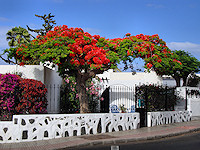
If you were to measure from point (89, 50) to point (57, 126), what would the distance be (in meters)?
4.35

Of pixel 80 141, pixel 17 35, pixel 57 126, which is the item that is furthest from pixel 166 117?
pixel 17 35

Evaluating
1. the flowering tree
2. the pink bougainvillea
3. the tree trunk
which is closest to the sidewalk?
the pink bougainvillea

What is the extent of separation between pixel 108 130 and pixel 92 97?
312 inches

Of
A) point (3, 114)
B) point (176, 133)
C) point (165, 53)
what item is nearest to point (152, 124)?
point (176, 133)

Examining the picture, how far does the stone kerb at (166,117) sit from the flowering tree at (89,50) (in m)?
3.14

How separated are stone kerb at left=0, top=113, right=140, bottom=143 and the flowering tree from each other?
8.12 feet

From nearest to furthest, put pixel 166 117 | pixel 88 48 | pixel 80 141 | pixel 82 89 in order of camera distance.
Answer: pixel 80 141, pixel 88 48, pixel 82 89, pixel 166 117

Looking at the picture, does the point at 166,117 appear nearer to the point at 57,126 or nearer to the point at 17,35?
the point at 57,126

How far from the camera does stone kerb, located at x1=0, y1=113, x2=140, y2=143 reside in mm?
11398

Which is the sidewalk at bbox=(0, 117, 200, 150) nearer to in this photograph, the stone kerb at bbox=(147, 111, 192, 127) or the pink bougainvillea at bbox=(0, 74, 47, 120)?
the pink bougainvillea at bbox=(0, 74, 47, 120)

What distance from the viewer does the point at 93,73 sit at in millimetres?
16328

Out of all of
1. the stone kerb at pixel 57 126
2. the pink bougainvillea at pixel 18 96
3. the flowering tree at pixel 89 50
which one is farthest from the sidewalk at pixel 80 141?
the flowering tree at pixel 89 50

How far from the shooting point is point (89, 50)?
15062mm

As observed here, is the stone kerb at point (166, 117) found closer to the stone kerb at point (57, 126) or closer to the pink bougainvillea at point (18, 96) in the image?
the stone kerb at point (57, 126)
